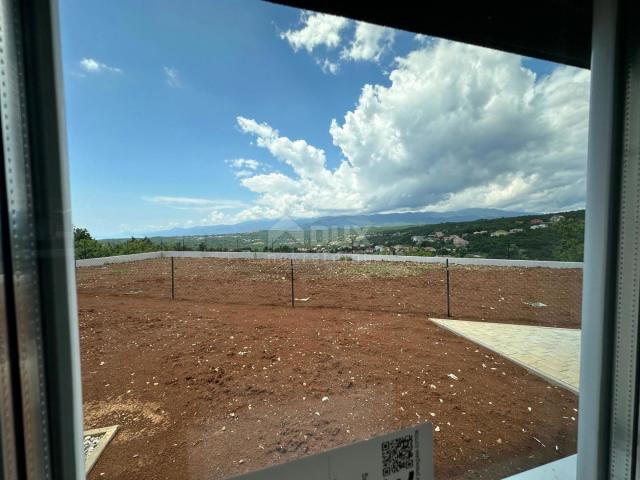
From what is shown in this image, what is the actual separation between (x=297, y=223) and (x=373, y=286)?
1.05 m

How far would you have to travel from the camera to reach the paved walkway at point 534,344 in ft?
4.83

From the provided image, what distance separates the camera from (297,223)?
145 cm

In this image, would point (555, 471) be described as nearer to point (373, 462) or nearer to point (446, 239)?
point (373, 462)

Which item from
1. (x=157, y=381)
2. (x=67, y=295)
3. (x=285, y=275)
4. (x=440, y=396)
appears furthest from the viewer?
(x=285, y=275)

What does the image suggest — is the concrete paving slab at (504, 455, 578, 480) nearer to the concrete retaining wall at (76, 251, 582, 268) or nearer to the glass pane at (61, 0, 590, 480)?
the glass pane at (61, 0, 590, 480)

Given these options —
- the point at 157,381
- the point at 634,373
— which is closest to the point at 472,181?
the point at 634,373

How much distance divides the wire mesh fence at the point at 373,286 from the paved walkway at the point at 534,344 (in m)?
0.07

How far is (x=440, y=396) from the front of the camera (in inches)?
56.3

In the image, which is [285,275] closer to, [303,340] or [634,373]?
[303,340]

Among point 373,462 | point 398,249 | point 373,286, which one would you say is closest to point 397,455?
point 373,462

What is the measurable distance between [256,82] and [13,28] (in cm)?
81


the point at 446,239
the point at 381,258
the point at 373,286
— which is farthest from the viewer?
the point at 373,286

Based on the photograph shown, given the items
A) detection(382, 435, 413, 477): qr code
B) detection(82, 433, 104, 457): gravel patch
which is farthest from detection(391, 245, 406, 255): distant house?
detection(82, 433, 104, 457): gravel patch

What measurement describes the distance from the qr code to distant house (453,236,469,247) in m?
1.09
